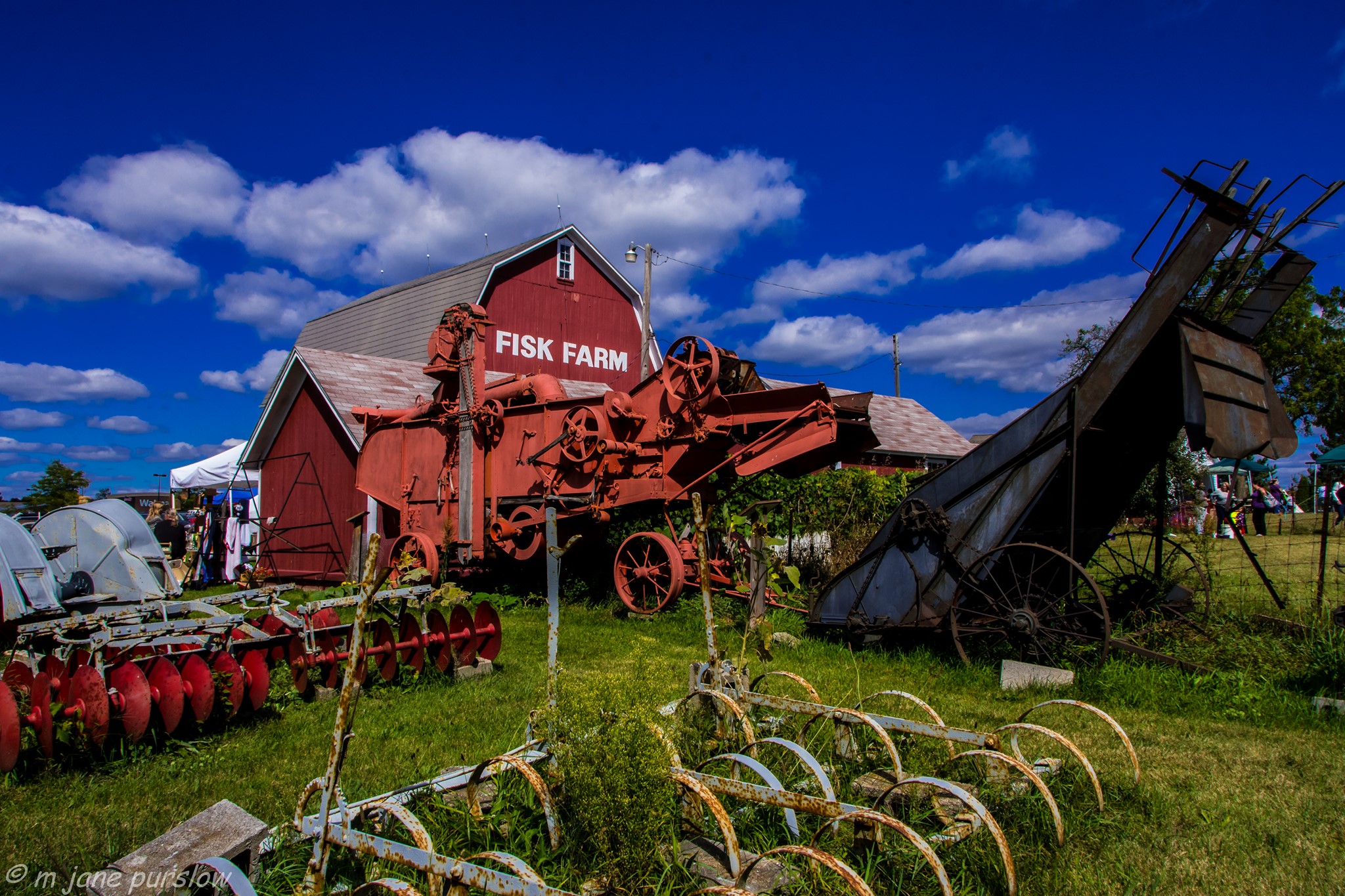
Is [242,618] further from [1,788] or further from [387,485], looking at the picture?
[387,485]

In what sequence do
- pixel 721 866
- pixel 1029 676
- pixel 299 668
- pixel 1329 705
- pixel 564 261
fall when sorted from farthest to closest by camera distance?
pixel 564 261
pixel 299 668
pixel 1029 676
pixel 1329 705
pixel 721 866

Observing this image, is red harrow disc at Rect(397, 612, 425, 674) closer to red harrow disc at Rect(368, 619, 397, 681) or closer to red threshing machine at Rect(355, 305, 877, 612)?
red harrow disc at Rect(368, 619, 397, 681)

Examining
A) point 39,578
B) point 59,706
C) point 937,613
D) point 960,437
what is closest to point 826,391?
point 937,613

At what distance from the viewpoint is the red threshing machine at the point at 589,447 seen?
9797 millimetres

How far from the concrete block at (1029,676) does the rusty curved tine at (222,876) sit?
5905 mm

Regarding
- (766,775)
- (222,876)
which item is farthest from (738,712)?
(222,876)

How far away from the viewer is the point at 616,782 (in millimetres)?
3285

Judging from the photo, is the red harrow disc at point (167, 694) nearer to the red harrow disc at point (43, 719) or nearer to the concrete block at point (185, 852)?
the red harrow disc at point (43, 719)

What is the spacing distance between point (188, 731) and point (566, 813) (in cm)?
376

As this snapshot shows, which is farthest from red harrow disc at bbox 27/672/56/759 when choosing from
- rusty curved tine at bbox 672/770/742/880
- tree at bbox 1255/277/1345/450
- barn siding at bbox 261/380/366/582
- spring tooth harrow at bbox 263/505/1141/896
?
tree at bbox 1255/277/1345/450

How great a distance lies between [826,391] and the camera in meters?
9.18

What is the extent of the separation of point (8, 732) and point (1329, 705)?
9.06 m

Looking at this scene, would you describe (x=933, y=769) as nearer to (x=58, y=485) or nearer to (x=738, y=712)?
(x=738, y=712)

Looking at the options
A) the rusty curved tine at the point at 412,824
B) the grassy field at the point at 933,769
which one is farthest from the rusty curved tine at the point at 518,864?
the grassy field at the point at 933,769
